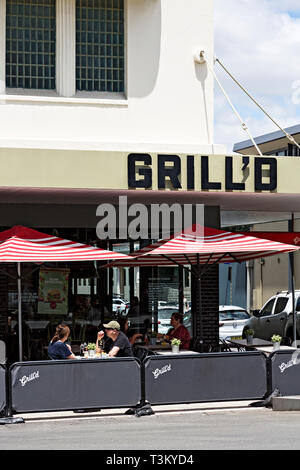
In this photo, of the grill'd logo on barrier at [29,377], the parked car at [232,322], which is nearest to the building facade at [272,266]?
the parked car at [232,322]

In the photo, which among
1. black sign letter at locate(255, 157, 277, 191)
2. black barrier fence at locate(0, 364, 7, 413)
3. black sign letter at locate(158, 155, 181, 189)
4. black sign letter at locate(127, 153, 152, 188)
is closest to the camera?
black barrier fence at locate(0, 364, 7, 413)

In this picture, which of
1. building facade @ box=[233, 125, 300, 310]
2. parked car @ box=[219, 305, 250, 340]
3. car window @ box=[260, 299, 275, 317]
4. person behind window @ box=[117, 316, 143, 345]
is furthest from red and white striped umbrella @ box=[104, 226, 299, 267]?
building facade @ box=[233, 125, 300, 310]

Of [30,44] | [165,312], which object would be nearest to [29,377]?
[165,312]

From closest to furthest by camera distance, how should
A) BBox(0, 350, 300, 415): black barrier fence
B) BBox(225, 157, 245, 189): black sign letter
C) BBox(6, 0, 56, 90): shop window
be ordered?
1. BBox(0, 350, 300, 415): black barrier fence
2. BBox(225, 157, 245, 189): black sign letter
3. BBox(6, 0, 56, 90): shop window

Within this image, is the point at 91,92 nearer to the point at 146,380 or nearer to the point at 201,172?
the point at 201,172

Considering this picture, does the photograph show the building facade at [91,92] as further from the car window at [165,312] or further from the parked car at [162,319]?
the car window at [165,312]

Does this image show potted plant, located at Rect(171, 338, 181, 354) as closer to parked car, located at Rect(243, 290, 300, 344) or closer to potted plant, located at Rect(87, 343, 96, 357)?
potted plant, located at Rect(87, 343, 96, 357)

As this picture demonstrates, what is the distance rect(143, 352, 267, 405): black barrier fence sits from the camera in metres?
14.0

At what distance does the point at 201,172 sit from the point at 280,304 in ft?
45.5

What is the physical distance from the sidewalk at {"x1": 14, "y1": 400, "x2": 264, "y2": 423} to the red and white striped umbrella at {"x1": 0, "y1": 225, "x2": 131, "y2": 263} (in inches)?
100

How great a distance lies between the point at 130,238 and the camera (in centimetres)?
2008

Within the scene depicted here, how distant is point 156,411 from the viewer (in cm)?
1438

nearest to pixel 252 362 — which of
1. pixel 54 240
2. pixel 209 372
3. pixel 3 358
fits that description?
pixel 209 372

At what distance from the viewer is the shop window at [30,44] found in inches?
726
